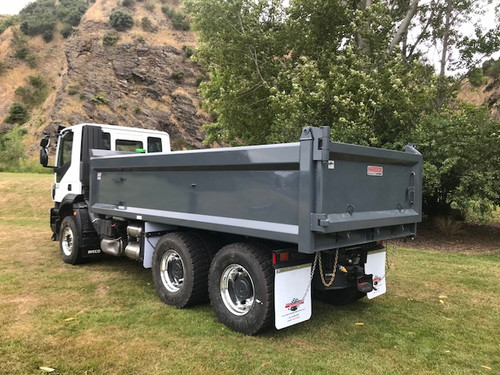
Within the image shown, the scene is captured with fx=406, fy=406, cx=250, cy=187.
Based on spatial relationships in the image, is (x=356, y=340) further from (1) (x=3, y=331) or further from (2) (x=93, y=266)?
(2) (x=93, y=266)

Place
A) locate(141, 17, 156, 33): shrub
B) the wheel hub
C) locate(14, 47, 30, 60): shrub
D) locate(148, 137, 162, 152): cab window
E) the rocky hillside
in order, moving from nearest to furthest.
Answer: the wheel hub
locate(148, 137, 162, 152): cab window
the rocky hillside
locate(141, 17, 156, 33): shrub
locate(14, 47, 30, 60): shrub

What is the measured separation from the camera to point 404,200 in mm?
4734

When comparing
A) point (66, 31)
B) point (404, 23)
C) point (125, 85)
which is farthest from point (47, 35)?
point (404, 23)

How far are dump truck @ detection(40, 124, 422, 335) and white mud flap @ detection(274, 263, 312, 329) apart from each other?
0.01 m

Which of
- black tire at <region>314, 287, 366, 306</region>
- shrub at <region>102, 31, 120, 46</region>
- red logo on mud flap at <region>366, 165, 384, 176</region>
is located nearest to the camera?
red logo on mud flap at <region>366, 165, 384, 176</region>

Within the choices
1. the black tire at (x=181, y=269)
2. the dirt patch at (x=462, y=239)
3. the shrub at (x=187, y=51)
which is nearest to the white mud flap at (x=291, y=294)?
the black tire at (x=181, y=269)

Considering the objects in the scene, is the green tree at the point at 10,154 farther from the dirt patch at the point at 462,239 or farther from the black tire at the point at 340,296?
the black tire at the point at 340,296

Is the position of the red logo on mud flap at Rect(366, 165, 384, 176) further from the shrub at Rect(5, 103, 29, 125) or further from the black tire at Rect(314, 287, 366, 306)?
the shrub at Rect(5, 103, 29, 125)

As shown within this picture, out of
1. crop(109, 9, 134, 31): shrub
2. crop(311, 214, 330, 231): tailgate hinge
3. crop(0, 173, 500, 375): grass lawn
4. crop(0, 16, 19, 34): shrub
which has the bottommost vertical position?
crop(0, 173, 500, 375): grass lawn

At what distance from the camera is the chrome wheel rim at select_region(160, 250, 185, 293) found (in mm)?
5199

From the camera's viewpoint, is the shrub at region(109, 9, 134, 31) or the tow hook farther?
the shrub at region(109, 9, 134, 31)

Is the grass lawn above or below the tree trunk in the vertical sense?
below

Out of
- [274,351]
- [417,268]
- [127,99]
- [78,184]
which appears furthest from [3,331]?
[127,99]

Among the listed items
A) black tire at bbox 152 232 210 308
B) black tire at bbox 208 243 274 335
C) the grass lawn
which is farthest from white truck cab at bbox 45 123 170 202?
black tire at bbox 208 243 274 335
